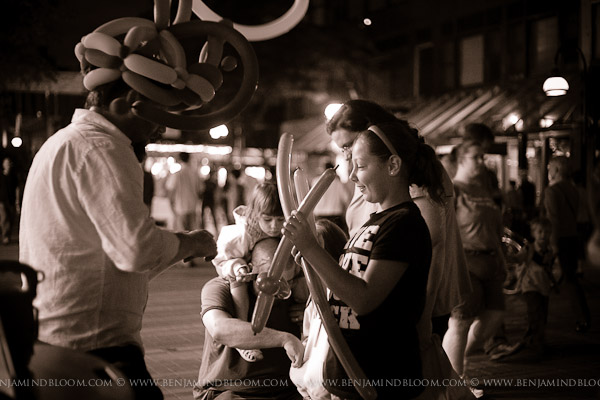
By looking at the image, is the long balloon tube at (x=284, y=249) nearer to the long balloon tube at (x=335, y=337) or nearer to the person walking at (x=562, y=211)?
the long balloon tube at (x=335, y=337)

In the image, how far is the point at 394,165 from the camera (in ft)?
8.68

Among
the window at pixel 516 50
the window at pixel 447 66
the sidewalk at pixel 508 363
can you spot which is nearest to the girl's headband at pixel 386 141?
the sidewalk at pixel 508 363

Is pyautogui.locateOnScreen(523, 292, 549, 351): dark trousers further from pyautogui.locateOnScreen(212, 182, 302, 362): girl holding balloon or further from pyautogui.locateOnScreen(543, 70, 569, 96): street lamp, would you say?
pyautogui.locateOnScreen(543, 70, 569, 96): street lamp

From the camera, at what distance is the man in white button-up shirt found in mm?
2232

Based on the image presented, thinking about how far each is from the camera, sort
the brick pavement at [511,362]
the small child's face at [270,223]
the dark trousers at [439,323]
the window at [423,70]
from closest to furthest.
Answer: the small child's face at [270,223]
the dark trousers at [439,323]
the brick pavement at [511,362]
the window at [423,70]

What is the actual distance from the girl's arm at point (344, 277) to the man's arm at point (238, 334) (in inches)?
25.3

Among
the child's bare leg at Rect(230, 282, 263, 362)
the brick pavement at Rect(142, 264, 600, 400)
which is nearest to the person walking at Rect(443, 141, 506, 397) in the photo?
the brick pavement at Rect(142, 264, 600, 400)

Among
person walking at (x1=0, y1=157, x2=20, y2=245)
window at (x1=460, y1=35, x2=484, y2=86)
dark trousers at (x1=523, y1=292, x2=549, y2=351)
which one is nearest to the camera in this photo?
dark trousers at (x1=523, y1=292, x2=549, y2=351)

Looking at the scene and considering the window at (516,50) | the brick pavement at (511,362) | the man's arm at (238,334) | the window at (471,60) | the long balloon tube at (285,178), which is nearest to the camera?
the long balloon tube at (285,178)

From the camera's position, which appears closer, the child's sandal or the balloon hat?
the balloon hat

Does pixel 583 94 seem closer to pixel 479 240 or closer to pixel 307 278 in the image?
pixel 479 240

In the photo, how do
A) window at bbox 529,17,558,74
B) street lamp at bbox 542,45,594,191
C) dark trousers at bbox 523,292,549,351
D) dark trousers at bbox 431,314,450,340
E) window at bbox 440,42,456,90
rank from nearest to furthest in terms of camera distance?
dark trousers at bbox 431,314,450,340 < dark trousers at bbox 523,292,549,351 < street lamp at bbox 542,45,594,191 < window at bbox 529,17,558,74 < window at bbox 440,42,456,90

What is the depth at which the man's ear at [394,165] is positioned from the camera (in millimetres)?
2643

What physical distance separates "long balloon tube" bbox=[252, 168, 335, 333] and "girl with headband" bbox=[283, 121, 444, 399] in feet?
0.22
